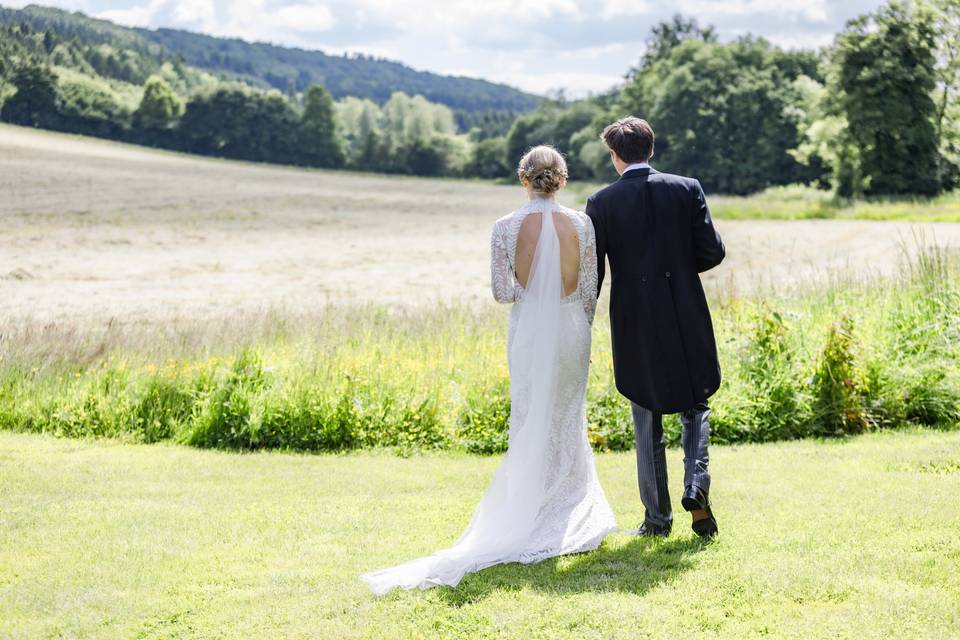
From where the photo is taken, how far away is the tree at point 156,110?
7019 centimetres

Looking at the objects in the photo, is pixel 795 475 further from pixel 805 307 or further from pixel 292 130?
pixel 292 130

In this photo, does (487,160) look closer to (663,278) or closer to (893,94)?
(893,94)

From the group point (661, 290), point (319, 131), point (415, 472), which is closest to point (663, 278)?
point (661, 290)

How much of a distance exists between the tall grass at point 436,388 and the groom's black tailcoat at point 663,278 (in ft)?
10.7

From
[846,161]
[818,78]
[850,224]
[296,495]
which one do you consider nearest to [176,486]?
[296,495]

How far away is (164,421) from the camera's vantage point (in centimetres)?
887

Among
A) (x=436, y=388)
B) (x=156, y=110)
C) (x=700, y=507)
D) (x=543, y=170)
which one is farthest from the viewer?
(x=156, y=110)

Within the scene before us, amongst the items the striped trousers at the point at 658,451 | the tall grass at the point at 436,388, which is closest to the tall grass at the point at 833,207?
the tall grass at the point at 436,388

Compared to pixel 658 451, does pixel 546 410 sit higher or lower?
higher

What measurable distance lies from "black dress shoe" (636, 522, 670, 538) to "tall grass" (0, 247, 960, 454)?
2931 millimetres

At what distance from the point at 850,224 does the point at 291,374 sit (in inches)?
1234

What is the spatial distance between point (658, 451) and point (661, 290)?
0.97 meters

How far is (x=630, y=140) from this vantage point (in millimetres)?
5164

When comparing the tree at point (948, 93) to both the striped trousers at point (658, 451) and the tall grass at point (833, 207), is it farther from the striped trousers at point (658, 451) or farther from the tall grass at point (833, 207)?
the striped trousers at point (658, 451)
